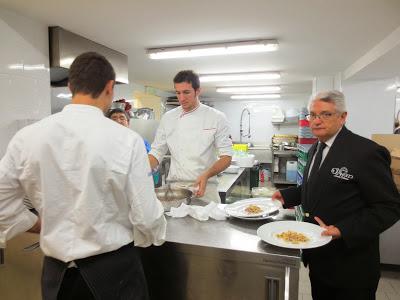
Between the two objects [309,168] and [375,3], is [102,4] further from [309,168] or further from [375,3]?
[375,3]

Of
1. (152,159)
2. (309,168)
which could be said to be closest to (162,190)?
(152,159)

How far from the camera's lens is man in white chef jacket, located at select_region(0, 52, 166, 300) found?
0.91m

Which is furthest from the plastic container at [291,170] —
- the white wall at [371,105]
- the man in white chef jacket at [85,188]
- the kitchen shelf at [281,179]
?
the man in white chef jacket at [85,188]

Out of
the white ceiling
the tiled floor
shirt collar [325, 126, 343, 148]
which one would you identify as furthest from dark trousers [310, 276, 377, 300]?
the white ceiling

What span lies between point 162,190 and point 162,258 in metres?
0.53

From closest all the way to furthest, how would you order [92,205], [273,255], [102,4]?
[92,205], [273,255], [102,4]

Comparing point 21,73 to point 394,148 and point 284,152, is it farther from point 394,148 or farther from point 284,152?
point 284,152

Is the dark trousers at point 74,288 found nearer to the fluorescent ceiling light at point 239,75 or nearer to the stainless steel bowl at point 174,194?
the stainless steel bowl at point 174,194

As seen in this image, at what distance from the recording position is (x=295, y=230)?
1.33m

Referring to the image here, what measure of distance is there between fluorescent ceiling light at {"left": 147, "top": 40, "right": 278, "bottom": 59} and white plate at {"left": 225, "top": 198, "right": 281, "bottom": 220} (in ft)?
6.14

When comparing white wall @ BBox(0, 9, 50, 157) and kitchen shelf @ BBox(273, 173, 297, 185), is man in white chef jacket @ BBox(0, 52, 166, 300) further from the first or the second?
kitchen shelf @ BBox(273, 173, 297, 185)

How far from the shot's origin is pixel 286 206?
5.41 feet

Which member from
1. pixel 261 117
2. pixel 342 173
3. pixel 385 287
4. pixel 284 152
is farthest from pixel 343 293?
pixel 261 117

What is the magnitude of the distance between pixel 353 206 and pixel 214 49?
234 cm
